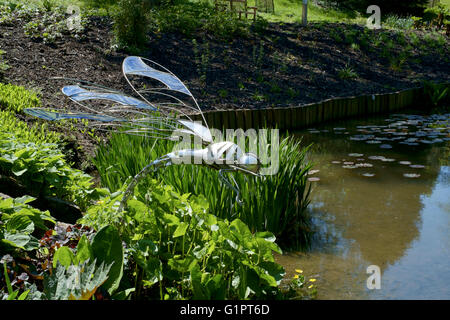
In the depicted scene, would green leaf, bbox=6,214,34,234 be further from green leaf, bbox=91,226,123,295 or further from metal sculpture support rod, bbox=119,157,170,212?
metal sculpture support rod, bbox=119,157,170,212

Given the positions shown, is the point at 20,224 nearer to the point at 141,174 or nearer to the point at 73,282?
the point at 73,282

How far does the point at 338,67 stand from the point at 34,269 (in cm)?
983

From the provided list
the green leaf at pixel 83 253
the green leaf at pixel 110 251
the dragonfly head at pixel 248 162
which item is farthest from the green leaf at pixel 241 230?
the green leaf at pixel 83 253

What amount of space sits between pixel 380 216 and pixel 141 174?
2.80m

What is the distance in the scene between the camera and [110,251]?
2.26 metres

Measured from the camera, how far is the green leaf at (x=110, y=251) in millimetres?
2252

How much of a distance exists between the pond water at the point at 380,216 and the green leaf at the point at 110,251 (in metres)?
1.48

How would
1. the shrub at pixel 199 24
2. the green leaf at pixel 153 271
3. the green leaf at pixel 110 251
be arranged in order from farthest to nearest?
1. the shrub at pixel 199 24
2. the green leaf at pixel 153 271
3. the green leaf at pixel 110 251

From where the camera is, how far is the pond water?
3396 mm

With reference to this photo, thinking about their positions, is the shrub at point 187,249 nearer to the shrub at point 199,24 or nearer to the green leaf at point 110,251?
the green leaf at point 110,251

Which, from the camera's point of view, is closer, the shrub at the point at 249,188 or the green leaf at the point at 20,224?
the green leaf at the point at 20,224

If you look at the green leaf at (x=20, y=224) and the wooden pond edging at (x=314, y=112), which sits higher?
the wooden pond edging at (x=314, y=112)

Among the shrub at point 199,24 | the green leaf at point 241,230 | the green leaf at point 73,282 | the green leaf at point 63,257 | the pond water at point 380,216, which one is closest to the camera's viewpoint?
the green leaf at point 73,282

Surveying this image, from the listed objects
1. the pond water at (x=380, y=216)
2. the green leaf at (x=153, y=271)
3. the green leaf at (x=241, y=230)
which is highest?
the green leaf at (x=241, y=230)
